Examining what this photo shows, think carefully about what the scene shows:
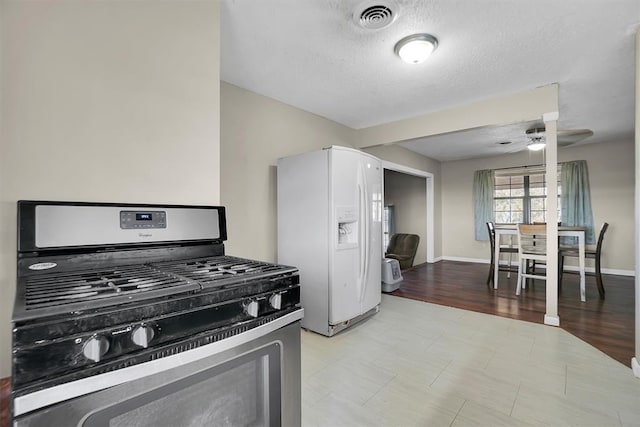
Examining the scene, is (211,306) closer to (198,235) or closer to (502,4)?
(198,235)

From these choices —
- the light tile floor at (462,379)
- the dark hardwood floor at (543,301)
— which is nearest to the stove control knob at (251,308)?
Result: the light tile floor at (462,379)

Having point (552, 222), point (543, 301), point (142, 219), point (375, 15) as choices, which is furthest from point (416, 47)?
point (543, 301)

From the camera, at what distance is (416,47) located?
2.04 meters

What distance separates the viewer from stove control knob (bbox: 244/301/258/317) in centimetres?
87

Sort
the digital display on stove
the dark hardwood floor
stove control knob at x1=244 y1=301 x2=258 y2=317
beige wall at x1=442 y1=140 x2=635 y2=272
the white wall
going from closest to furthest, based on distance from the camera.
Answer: stove control knob at x1=244 y1=301 x2=258 y2=317
the digital display on stove
the dark hardwood floor
beige wall at x1=442 y1=140 x2=635 y2=272
the white wall

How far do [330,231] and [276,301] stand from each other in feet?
5.56

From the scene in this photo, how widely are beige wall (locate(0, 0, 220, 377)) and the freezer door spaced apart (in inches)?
55.6

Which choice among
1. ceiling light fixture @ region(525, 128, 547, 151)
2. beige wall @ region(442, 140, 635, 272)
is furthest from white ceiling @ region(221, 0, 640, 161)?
beige wall @ region(442, 140, 635, 272)

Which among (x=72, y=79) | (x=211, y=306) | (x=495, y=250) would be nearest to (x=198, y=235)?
(x=211, y=306)

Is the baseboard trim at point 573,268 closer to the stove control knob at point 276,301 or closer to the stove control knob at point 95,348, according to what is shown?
the stove control knob at point 276,301

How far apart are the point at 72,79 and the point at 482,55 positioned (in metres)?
2.61

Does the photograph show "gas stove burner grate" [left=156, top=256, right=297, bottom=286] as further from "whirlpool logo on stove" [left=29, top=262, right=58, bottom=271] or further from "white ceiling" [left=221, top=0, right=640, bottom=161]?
"white ceiling" [left=221, top=0, right=640, bottom=161]

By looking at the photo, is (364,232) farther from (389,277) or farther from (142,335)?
(142,335)

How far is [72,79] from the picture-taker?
1057 mm
